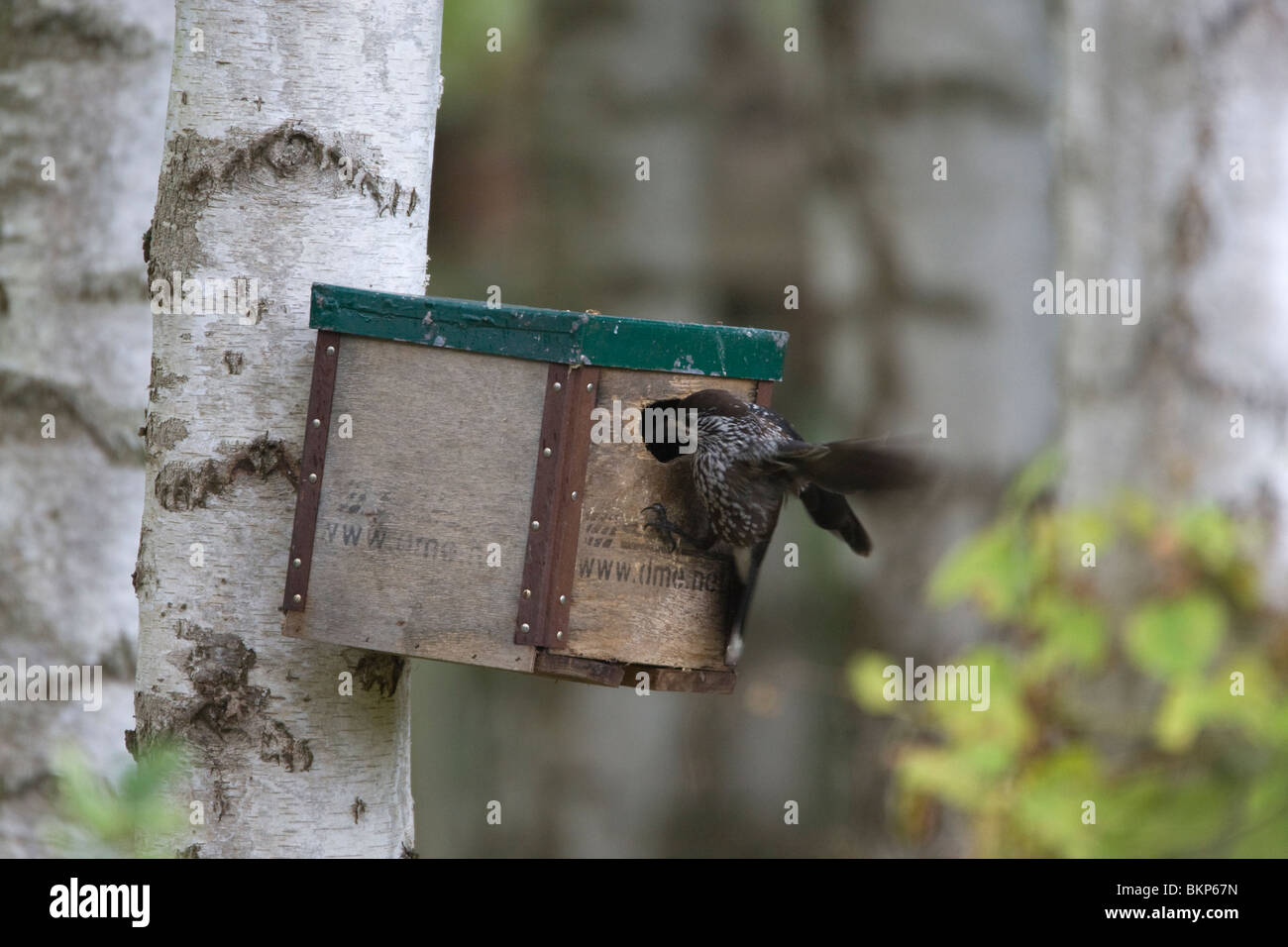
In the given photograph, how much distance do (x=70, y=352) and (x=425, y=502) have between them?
1.76 m

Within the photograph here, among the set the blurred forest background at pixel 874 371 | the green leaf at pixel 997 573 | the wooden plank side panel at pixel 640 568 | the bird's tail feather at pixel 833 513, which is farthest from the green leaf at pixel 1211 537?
the wooden plank side panel at pixel 640 568

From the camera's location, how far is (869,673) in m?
4.67

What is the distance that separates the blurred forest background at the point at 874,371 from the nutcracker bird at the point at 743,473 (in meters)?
1.48

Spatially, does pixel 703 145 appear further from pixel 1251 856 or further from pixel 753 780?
pixel 1251 856

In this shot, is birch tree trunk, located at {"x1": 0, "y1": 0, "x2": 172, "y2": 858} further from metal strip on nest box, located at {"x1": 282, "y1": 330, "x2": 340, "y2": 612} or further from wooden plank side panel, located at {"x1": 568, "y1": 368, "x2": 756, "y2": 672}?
wooden plank side panel, located at {"x1": 568, "y1": 368, "x2": 756, "y2": 672}

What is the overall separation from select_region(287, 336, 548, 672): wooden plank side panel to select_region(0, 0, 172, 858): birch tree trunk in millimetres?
1563

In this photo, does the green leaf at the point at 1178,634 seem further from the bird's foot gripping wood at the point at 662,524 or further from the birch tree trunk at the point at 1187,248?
the bird's foot gripping wood at the point at 662,524

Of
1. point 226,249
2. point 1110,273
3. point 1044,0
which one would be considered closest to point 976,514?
point 1110,273

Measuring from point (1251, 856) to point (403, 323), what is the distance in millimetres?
2629

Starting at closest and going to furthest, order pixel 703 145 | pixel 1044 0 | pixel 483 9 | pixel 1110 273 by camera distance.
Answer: pixel 1110 273 < pixel 1044 0 < pixel 483 9 < pixel 703 145

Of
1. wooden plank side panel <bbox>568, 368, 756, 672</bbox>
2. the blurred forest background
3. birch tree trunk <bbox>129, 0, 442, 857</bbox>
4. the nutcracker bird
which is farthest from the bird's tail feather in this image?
the blurred forest background

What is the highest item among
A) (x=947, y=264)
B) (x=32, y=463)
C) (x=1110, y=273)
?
(x=947, y=264)

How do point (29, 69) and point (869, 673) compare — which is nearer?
point (29, 69)

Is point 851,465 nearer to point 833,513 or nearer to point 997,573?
point 833,513
